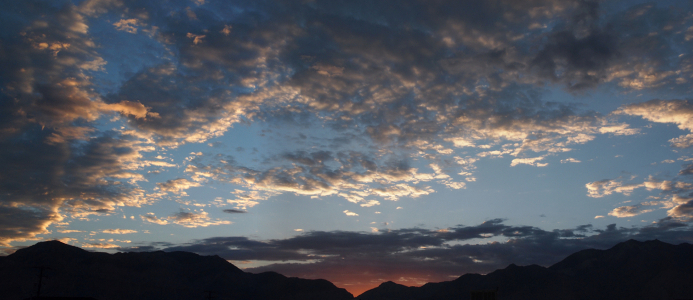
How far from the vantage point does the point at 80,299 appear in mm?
73938

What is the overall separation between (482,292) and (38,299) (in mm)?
77281

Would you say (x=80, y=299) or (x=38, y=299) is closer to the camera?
(x=38, y=299)

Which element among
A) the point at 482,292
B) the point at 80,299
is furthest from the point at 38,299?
the point at 482,292

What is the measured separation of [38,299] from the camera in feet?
224

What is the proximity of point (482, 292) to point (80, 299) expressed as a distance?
73867 millimetres

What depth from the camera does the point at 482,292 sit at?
71.1 meters

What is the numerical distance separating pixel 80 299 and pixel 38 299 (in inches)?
273

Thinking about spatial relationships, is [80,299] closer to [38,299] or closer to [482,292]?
[38,299]
